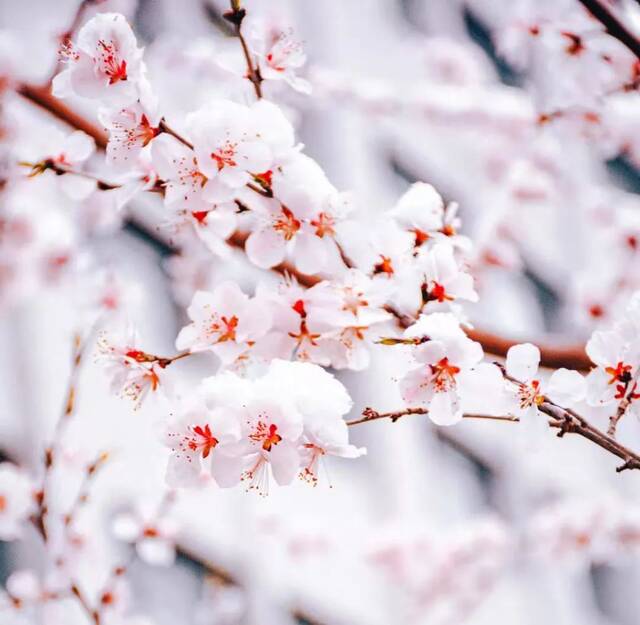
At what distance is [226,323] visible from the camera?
1.32 metres

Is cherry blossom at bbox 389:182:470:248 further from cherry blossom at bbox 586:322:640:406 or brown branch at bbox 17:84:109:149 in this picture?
brown branch at bbox 17:84:109:149

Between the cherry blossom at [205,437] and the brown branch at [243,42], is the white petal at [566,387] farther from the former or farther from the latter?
the brown branch at [243,42]

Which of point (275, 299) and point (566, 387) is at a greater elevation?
point (566, 387)

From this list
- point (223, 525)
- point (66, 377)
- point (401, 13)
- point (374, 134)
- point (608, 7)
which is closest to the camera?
point (608, 7)

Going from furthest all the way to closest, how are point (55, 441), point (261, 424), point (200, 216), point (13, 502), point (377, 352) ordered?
point (377, 352), point (13, 502), point (55, 441), point (200, 216), point (261, 424)

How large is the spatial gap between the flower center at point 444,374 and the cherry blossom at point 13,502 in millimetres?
1465

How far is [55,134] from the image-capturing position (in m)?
1.64

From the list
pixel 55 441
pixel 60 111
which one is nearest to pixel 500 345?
pixel 55 441

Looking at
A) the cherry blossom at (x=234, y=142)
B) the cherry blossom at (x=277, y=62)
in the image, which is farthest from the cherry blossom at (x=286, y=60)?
the cherry blossom at (x=234, y=142)

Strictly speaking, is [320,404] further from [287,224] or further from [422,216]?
[422,216]

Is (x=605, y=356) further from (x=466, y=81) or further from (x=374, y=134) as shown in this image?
(x=374, y=134)

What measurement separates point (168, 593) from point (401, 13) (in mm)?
6673

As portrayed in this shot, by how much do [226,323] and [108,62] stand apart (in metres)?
0.42

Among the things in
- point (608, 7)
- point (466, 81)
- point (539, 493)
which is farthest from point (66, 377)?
point (539, 493)
